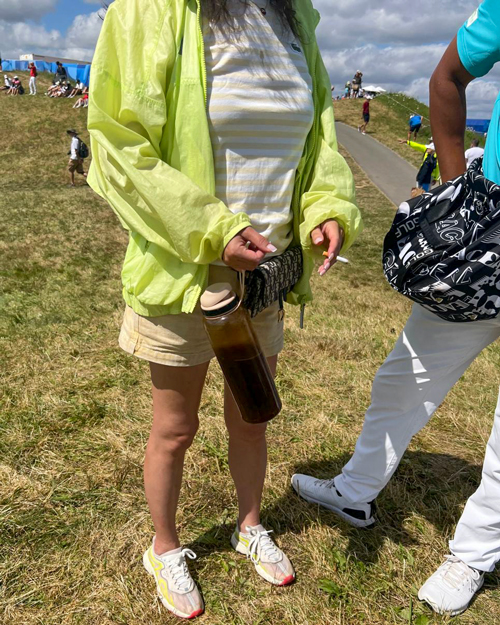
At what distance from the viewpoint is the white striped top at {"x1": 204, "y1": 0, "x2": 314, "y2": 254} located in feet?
4.56

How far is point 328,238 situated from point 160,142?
22.1 inches

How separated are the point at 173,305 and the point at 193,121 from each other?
19.7 inches

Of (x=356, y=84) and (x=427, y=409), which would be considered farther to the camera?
(x=356, y=84)

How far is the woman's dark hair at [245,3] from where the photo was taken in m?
1.37

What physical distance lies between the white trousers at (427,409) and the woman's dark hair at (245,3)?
1.05m

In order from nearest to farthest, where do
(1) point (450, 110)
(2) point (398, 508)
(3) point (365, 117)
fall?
(1) point (450, 110)
(2) point (398, 508)
(3) point (365, 117)

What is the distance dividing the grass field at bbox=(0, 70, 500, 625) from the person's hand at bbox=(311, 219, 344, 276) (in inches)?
48.2

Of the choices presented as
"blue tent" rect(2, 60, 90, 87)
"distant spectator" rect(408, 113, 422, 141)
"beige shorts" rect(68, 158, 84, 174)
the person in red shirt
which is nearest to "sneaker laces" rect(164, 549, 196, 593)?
"beige shorts" rect(68, 158, 84, 174)

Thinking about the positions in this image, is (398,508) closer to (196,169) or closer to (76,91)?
(196,169)

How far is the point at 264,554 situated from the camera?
6.41ft

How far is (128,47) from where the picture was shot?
129 centimetres

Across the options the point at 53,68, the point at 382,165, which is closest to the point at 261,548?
the point at 382,165

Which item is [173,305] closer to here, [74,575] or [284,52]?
[284,52]

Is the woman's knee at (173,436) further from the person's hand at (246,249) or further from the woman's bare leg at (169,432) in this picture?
the person's hand at (246,249)
